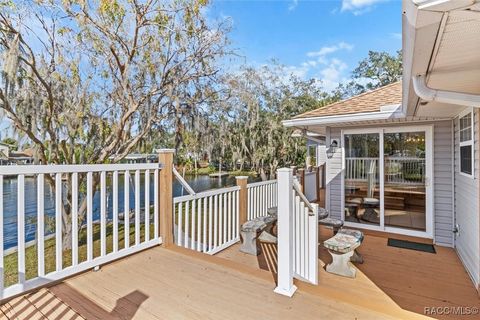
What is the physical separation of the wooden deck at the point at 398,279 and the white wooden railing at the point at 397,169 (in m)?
1.24

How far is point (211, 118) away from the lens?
773 centimetres

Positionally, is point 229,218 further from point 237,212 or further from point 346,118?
point 346,118

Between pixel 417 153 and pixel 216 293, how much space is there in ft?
14.7

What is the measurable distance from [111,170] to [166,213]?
2.99 ft

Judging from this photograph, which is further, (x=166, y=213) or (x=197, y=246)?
(x=197, y=246)

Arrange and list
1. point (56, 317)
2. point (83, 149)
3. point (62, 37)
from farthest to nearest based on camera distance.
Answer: point (83, 149) < point (62, 37) < point (56, 317)

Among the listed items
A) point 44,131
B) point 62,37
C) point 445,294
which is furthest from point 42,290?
point 62,37

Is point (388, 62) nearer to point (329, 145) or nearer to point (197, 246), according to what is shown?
point (329, 145)

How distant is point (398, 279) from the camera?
3189mm

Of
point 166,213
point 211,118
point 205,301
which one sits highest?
point 211,118

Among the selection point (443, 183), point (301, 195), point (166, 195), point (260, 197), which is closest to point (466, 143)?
point (443, 183)

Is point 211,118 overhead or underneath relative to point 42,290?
overhead

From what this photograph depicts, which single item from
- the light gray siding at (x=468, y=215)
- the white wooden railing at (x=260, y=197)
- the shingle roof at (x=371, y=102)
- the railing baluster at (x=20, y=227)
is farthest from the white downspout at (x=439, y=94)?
the railing baluster at (x=20, y=227)

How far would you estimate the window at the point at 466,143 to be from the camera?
336 cm
